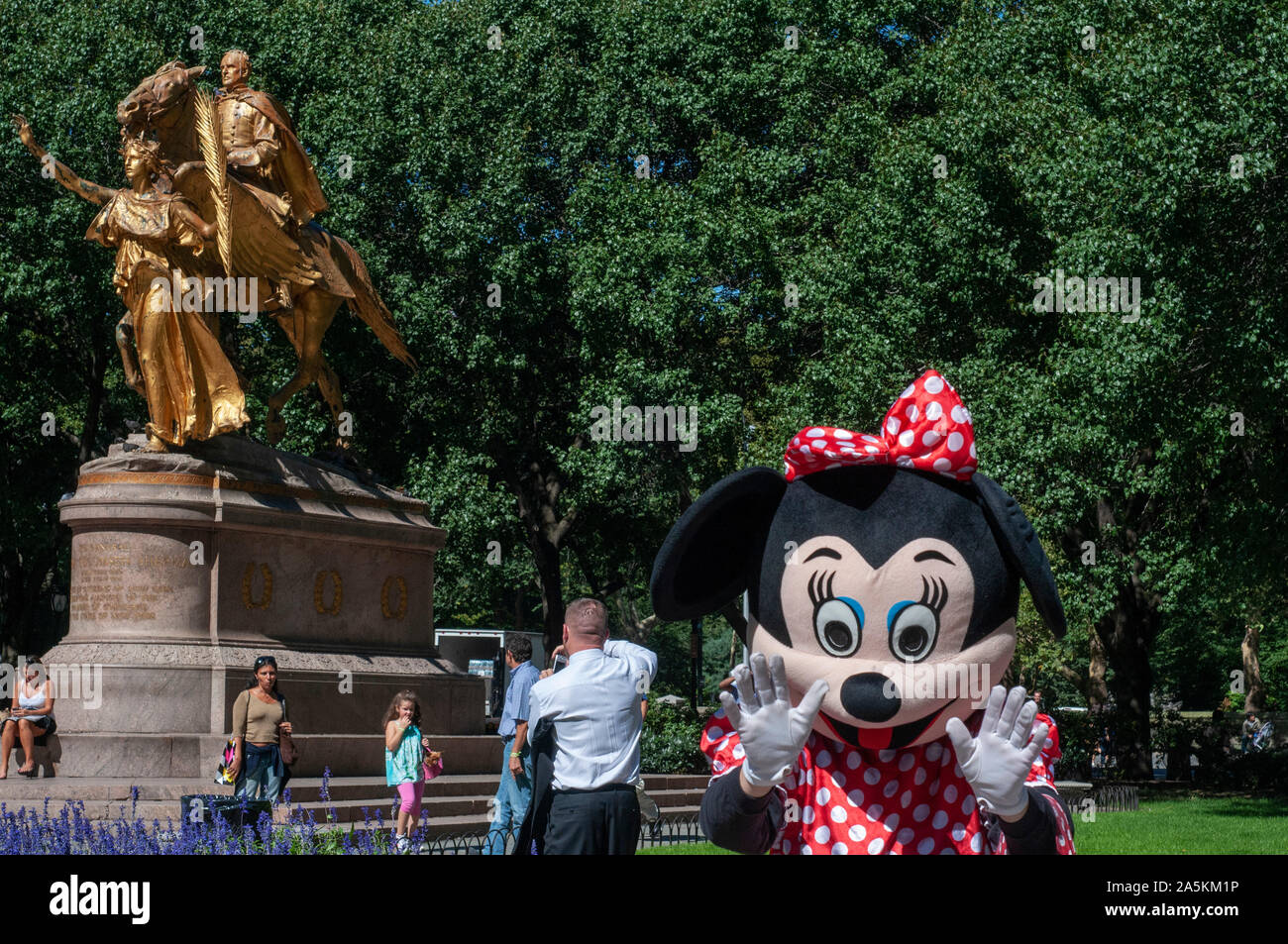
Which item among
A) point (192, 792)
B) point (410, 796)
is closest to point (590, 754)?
point (410, 796)

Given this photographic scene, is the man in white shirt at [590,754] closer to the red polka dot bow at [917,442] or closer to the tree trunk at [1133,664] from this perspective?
the red polka dot bow at [917,442]

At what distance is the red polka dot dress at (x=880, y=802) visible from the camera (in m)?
5.09

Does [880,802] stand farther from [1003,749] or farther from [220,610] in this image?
[220,610]

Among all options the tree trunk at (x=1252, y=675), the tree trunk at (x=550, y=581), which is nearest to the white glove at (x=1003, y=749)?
the tree trunk at (x=550, y=581)

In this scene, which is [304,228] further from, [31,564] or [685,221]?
[31,564]

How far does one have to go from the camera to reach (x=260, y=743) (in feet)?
40.9

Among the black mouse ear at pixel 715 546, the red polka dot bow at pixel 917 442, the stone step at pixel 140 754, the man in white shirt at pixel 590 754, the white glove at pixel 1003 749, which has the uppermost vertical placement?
the red polka dot bow at pixel 917 442

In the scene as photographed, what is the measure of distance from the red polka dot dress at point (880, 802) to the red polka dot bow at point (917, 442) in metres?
0.84

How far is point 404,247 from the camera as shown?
29.4 meters

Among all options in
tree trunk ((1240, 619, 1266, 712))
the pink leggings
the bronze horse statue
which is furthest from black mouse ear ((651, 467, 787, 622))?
tree trunk ((1240, 619, 1266, 712))

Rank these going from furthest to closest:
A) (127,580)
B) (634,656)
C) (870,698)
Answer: (127,580) → (634,656) → (870,698)

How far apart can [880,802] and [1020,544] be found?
0.94m

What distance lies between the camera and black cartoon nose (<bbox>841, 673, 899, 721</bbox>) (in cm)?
502
